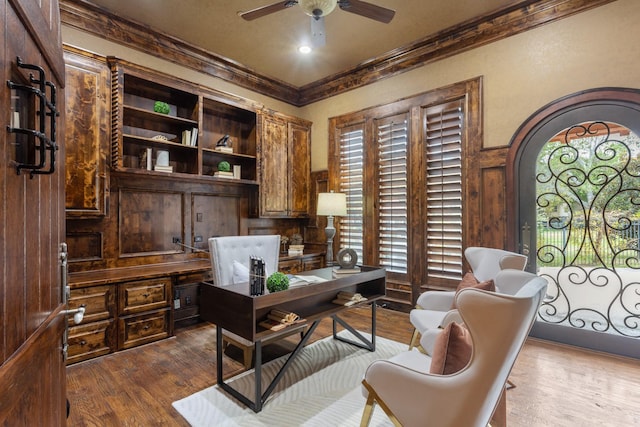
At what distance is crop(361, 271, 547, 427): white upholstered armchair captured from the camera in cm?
109

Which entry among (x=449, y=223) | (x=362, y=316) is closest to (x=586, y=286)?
(x=449, y=223)

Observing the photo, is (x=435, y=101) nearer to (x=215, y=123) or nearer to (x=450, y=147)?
(x=450, y=147)

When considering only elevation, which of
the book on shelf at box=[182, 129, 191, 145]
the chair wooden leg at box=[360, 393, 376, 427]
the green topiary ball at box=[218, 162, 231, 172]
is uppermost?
the book on shelf at box=[182, 129, 191, 145]

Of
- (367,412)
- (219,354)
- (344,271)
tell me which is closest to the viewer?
(367,412)

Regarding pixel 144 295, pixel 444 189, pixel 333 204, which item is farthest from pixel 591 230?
pixel 144 295

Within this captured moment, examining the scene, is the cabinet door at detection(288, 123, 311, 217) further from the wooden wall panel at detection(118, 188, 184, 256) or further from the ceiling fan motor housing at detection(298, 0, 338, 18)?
the ceiling fan motor housing at detection(298, 0, 338, 18)

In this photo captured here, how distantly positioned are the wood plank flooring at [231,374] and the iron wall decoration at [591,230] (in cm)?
40

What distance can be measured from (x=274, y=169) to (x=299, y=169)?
50 cm

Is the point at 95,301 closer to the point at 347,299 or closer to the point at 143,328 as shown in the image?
the point at 143,328

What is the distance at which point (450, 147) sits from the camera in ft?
12.1

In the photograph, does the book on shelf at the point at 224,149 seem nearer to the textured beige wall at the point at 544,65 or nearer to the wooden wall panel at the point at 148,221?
the wooden wall panel at the point at 148,221

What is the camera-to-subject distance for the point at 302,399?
7.06 feet

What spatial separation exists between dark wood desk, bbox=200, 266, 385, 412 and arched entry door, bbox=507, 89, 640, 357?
68.6 inches

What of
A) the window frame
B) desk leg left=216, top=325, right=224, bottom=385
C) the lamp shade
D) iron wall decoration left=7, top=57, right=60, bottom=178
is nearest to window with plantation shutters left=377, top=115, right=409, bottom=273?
the window frame
